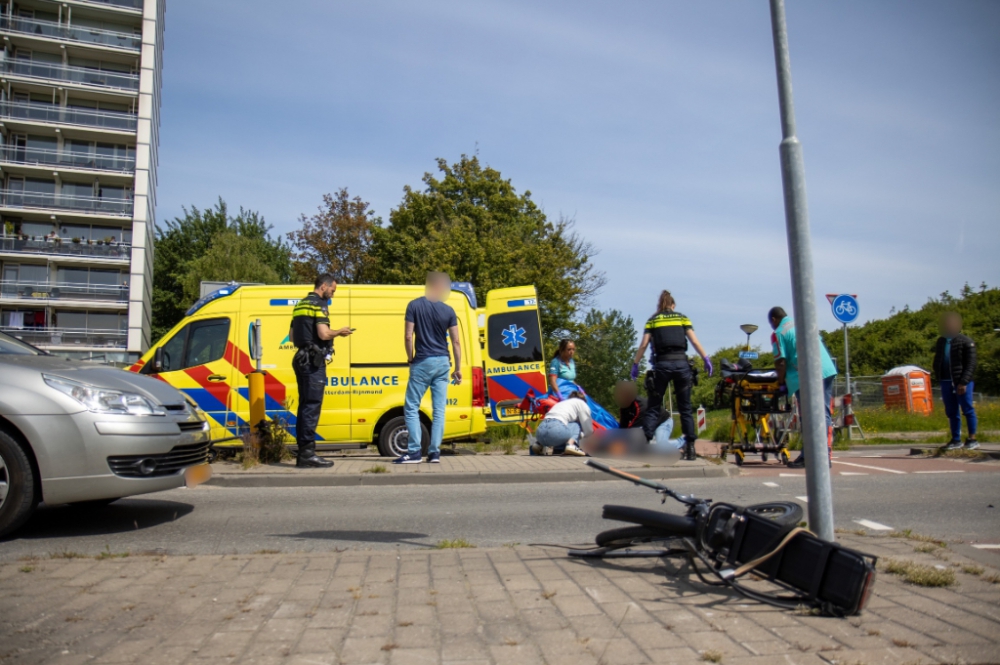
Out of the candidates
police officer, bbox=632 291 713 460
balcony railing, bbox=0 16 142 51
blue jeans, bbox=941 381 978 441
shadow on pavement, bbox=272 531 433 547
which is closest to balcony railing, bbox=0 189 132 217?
balcony railing, bbox=0 16 142 51

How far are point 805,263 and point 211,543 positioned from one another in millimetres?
3932

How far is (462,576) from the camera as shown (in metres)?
3.90

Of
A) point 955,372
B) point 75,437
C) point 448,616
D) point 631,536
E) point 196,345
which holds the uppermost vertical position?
point 196,345

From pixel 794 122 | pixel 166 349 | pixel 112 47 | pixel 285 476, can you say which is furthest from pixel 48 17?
pixel 794 122

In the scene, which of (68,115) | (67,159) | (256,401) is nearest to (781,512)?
(256,401)

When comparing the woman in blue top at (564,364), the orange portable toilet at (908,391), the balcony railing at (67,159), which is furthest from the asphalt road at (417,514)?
the balcony railing at (67,159)

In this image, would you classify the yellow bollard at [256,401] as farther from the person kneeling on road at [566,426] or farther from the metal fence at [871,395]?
the metal fence at [871,395]

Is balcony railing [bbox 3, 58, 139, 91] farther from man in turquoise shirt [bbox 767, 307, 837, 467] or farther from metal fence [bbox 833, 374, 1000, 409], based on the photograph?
man in turquoise shirt [bbox 767, 307, 837, 467]

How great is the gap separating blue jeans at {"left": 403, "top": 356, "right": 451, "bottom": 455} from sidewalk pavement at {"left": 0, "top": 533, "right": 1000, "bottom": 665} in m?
4.23

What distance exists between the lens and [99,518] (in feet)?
18.9

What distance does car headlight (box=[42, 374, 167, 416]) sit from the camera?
5047 mm

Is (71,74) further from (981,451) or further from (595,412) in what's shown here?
(981,451)

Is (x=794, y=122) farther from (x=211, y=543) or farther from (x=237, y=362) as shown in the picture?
(x=237, y=362)

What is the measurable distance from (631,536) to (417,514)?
224 cm
